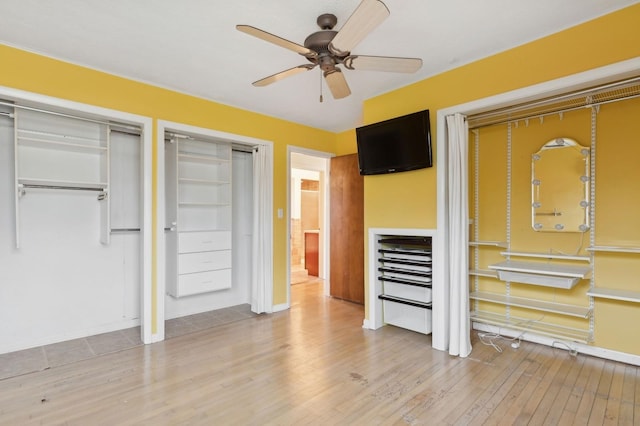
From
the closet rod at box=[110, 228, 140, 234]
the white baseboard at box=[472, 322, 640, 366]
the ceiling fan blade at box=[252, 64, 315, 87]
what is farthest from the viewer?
the closet rod at box=[110, 228, 140, 234]

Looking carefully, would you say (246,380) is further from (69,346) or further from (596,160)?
(596,160)

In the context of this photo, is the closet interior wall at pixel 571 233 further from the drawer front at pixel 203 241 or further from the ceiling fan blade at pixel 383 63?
the drawer front at pixel 203 241

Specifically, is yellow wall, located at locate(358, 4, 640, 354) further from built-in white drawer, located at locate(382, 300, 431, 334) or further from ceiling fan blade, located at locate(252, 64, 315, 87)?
ceiling fan blade, located at locate(252, 64, 315, 87)

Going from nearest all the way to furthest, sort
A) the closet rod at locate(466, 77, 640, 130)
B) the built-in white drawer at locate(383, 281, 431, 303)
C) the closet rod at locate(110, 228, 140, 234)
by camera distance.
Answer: the closet rod at locate(466, 77, 640, 130), the built-in white drawer at locate(383, 281, 431, 303), the closet rod at locate(110, 228, 140, 234)

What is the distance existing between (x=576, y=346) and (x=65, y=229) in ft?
16.5

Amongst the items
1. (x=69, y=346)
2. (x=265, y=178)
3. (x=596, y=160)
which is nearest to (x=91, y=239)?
(x=69, y=346)

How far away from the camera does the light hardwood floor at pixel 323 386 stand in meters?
2.02

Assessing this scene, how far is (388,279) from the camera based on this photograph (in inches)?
139

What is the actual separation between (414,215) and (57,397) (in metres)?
3.27

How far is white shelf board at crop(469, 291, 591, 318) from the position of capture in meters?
2.77

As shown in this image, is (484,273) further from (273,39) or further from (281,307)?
(273,39)

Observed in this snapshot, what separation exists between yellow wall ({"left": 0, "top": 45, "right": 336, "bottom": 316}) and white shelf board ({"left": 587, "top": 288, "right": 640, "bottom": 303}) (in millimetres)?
3331

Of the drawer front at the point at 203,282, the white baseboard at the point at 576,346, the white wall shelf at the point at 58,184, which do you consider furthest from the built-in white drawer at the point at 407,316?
the white wall shelf at the point at 58,184

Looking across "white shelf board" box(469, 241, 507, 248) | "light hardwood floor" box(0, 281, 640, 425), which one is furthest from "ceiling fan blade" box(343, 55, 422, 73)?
"light hardwood floor" box(0, 281, 640, 425)
